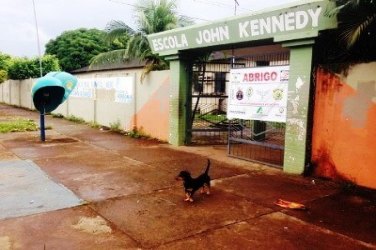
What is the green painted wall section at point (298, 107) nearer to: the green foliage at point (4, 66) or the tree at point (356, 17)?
the tree at point (356, 17)

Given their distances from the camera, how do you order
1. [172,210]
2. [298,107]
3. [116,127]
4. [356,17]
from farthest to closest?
[116,127] < [298,107] < [356,17] < [172,210]

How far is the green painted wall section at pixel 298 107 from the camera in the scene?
7.01 metres

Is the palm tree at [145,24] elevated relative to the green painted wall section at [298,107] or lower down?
elevated

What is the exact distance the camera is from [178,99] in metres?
10.4

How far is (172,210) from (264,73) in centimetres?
407

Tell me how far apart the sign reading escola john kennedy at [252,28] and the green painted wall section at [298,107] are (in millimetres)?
452

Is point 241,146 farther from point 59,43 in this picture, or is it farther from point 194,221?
point 59,43

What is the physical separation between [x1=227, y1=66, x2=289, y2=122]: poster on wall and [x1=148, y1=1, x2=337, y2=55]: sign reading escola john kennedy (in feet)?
2.48

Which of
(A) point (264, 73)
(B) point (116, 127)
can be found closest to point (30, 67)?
(B) point (116, 127)

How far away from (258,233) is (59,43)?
39670 millimetres

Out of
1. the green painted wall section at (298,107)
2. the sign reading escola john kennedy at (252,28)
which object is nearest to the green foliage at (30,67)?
the sign reading escola john kennedy at (252,28)

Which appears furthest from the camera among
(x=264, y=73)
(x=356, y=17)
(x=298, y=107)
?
(x=264, y=73)

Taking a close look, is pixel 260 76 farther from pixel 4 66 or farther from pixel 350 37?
pixel 4 66

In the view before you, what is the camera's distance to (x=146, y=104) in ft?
39.3
